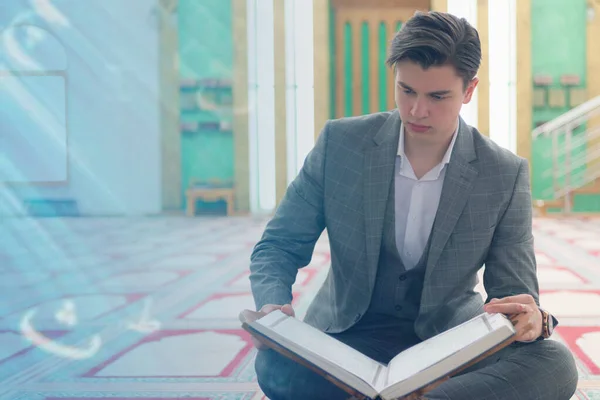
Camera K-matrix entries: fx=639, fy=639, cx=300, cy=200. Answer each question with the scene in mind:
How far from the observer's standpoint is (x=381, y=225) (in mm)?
1276

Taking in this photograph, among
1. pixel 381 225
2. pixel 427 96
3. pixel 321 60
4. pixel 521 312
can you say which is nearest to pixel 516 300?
pixel 521 312

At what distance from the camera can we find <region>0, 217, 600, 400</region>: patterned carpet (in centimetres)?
172

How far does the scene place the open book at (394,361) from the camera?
0.89m

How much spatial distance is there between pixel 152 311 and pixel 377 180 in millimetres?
1513

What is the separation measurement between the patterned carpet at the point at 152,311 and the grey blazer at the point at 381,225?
0.47m

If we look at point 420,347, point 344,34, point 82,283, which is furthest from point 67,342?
point 344,34

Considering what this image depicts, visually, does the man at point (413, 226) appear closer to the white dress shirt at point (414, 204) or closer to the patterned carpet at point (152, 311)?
the white dress shirt at point (414, 204)

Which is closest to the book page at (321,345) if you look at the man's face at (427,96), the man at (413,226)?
the man at (413,226)

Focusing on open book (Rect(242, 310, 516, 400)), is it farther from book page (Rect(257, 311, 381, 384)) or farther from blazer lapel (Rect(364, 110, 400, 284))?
blazer lapel (Rect(364, 110, 400, 284))

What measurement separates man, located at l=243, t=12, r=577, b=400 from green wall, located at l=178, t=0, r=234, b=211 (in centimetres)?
586

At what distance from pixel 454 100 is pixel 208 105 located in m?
6.12

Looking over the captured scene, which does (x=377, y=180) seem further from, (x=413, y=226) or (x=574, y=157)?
(x=574, y=157)

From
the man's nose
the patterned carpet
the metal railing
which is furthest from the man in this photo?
the metal railing

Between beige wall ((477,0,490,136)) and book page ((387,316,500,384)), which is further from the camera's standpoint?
beige wall ((477,0,490,136))
